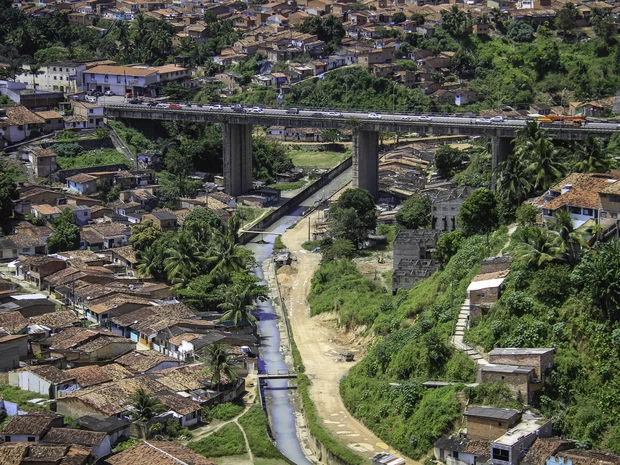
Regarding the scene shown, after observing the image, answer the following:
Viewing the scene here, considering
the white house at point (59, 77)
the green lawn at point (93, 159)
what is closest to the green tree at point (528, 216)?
the green lawn at point (93, 159)

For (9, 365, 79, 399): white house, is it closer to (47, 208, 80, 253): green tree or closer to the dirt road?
the dirt road

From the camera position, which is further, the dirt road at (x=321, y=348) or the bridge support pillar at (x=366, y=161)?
the bridge support pillar at (x=366, y=161)

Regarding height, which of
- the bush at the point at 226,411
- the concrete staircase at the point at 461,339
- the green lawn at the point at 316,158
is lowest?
the bush at the point at 226,411

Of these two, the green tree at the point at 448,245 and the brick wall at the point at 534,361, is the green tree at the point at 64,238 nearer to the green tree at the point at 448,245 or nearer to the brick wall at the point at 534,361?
the green tree at the point at 448,245

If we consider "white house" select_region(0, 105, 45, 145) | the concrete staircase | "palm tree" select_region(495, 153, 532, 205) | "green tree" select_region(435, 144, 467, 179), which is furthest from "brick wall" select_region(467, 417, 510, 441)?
"white house" select_region(0, 105, 45, 145)

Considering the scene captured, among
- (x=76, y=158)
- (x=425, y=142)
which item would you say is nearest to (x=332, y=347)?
(x=76, y=158)

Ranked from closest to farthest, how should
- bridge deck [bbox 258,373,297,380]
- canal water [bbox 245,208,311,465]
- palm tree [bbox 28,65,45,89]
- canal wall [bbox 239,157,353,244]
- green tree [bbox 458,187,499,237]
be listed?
canal water [bbox 245,208,311,465], bridge deck [bbox 258,373,297,380], green tree [bbox 458,187,499,237], canal wall [bbox 239,157,353,244], palm tree [bbox 28,65,45,89]
